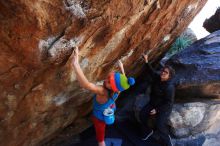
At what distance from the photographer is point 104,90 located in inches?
163

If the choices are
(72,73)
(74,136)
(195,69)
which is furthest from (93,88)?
(195,69)

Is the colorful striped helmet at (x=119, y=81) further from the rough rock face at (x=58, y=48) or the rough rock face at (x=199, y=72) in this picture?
the rough rock face at (x=199, y=72)

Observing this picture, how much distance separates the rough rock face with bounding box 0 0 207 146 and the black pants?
1001 mm

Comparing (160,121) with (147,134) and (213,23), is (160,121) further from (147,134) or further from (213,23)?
(213,23)

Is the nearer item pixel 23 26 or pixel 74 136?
pixel 23 26

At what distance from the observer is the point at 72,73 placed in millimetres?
4172

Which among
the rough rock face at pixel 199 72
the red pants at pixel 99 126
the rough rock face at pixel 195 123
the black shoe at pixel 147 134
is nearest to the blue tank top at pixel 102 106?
the red pants at pixel 99 126

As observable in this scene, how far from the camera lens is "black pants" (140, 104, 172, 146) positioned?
571 centimetres

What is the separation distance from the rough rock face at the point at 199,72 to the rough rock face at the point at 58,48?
1.02m

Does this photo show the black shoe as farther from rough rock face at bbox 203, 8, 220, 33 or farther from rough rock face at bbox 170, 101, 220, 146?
rough rock face at bbox 203, 8, 220, 33

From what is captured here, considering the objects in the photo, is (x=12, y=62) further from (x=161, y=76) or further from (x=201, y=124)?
(x=201, y=124)

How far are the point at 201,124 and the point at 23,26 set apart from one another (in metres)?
4.52

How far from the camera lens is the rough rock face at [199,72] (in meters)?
6.06

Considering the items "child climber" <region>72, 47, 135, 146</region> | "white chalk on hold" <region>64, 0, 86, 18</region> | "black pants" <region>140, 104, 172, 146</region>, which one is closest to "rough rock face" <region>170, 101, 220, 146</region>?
"black pants" <region>140, 104, 172, 146</region>
